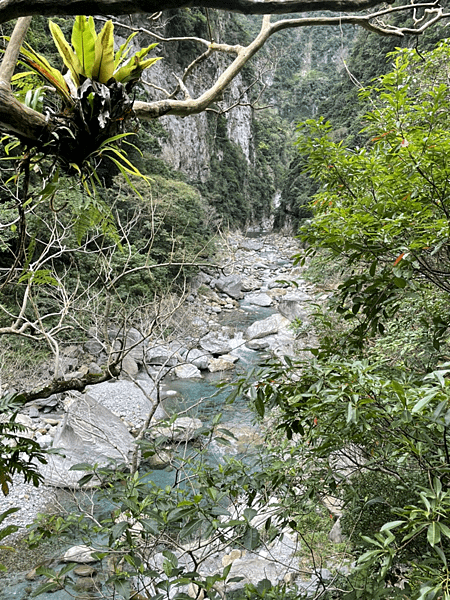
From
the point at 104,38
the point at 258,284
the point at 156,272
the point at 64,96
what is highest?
the point at 104,38

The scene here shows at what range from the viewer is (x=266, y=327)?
10.7m

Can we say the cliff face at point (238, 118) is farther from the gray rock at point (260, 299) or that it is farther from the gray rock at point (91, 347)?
the gray rock at point (260, 299)

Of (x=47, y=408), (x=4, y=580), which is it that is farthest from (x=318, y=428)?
(x=47, y=408)

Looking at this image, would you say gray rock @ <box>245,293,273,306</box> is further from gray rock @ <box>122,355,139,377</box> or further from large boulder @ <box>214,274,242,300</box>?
gray rock @ <box>122,355,139,377</box>

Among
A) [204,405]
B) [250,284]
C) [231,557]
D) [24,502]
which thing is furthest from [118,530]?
[250,284]

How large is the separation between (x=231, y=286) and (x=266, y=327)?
13.2 feet

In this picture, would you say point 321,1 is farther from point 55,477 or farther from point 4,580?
point 55,477

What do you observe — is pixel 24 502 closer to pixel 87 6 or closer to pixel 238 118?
pixel 87 6

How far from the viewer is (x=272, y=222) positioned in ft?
97.5

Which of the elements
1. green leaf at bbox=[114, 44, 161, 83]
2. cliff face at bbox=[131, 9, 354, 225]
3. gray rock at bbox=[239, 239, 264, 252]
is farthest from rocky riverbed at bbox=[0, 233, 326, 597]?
gray rock at bbox=[239, 239, 264, 252]

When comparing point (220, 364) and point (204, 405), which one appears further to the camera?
point (220, 364)

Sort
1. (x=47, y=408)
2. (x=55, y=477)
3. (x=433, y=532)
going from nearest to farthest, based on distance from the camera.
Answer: (x=433, y=532) → (x=55, y=477) → (x=47, y=408)

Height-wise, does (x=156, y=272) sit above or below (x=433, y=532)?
below

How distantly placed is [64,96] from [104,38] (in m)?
0.15
